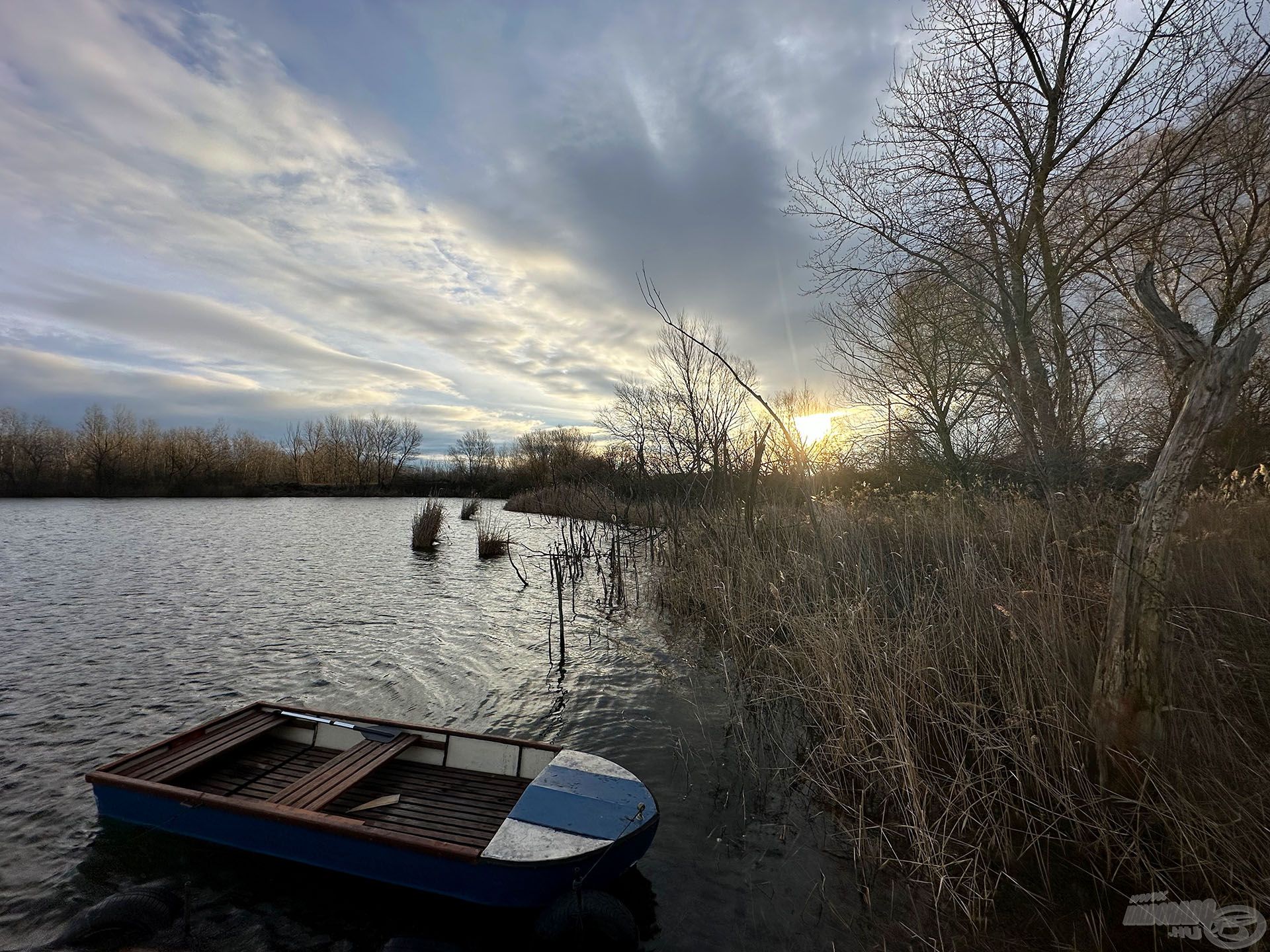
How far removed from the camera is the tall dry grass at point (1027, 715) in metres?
3.07

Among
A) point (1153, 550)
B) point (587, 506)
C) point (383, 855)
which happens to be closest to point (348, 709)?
point (383, 855)

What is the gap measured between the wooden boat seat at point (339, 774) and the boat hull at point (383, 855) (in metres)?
0.23

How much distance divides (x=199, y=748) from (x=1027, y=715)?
6310 mm

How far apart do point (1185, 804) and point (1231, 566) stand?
2536mm

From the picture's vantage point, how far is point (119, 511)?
31.0m

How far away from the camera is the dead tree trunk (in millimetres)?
3137

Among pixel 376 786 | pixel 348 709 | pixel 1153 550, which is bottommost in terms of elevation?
pixel 348 709

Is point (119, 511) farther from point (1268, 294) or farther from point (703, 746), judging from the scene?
point (1268, 294)

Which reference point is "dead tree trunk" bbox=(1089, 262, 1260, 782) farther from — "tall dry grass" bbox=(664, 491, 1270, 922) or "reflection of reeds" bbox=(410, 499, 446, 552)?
"reflection of reeds" bbox=(410, 499, 446, 552)

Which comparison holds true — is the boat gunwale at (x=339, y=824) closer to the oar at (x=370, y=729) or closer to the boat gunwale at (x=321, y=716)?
the boat gunwale at (x=321, y=716)

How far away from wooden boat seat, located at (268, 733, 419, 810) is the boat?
14mm

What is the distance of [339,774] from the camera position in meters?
4.46

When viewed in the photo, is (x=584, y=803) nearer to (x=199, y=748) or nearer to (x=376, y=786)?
(x=376, y=786)

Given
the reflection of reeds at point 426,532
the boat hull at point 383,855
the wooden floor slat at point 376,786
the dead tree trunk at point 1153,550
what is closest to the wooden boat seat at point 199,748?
the wooden floor slat at point 376,786
